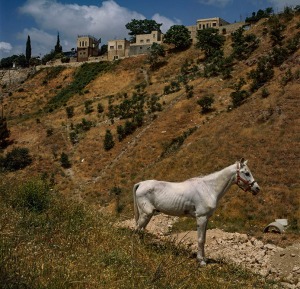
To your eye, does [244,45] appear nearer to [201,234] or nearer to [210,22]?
[210,22]

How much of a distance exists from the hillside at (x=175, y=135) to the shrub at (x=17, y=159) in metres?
1.13

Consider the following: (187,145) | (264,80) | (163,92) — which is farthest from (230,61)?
(187,145)

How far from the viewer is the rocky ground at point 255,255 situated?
13130mm

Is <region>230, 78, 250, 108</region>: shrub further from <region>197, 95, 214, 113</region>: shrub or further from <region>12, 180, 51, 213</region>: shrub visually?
<region>12, 180, 51, 213</region>: shrub

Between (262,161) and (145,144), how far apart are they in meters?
22.0

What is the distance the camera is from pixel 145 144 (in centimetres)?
4981

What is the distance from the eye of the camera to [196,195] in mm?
12211

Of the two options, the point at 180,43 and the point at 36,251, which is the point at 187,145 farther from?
the point at 180,43

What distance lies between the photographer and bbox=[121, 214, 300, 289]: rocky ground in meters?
13.1

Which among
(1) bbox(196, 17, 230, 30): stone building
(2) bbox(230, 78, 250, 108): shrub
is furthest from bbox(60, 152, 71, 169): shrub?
(1) bbox(196, 17, 230, 30): stone building

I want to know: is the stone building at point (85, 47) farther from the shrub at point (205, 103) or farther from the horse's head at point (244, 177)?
the horse's head at point (244, 177)

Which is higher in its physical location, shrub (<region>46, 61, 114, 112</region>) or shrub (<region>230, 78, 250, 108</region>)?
shrub (<region>46, 61, 114, 112</region>)

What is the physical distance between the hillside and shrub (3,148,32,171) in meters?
1.13

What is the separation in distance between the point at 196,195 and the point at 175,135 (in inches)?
1469
